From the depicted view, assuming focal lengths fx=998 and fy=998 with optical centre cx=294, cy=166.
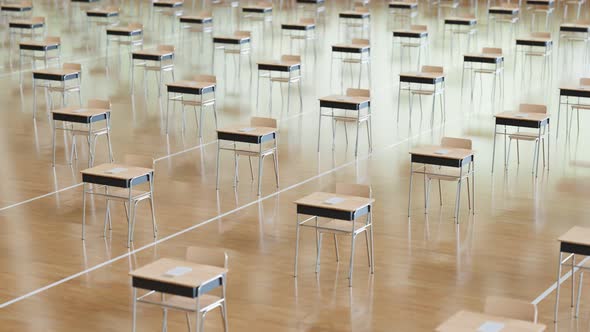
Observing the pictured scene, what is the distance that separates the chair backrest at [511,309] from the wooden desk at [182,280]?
2164 millimetres

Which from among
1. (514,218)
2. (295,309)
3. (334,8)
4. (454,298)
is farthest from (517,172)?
(334,8)

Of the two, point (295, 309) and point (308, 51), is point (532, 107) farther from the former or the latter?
point (308, 51)

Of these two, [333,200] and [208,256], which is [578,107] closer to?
[333,200]

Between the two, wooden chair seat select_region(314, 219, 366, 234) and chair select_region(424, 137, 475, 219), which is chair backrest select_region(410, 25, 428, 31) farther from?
wooden chair seat select_region(314, 219, 366, 234)

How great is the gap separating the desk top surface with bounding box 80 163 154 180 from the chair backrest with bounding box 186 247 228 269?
2.48 metres

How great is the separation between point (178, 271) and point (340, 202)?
2.45 metres

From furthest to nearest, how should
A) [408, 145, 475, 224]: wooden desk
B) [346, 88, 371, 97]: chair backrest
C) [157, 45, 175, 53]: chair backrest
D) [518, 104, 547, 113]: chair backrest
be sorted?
[157, 45, 175, 53]: chair backrest < [346, 88, 371, 97]: chair backrest < [518, 104, 547, 113]: chair backrest < [408, 145, 475, 224]: wooden desk

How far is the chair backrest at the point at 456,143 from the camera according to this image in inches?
480

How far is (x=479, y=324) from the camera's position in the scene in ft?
23.6

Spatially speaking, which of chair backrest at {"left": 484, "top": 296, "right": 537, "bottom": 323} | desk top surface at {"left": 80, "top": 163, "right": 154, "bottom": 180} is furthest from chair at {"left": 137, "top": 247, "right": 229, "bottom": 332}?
desk top surface at {"left": 80, "top": 163, "right": 154, "bottom": 180}

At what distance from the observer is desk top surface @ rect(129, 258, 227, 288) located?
7898mm

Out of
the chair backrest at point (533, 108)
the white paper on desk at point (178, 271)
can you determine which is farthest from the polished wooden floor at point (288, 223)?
the white paper on desk at point (178, 271)

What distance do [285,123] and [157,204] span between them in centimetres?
467

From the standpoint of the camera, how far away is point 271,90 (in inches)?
731
